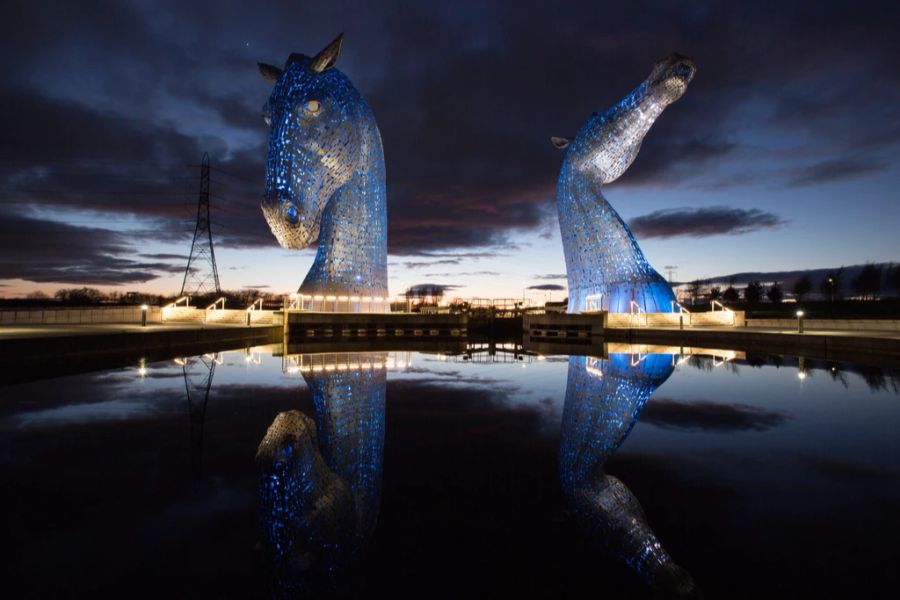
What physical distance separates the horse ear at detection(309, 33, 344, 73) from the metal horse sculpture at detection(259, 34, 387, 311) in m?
0.03

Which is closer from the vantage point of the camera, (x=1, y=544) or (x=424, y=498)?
(x=1, y=544)

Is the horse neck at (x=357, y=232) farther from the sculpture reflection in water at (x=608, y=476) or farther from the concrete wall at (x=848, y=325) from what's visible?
the concrete wall at (x=848, y=325)

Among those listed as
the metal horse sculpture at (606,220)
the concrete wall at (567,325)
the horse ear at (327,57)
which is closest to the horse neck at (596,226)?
the metal horse sculpture at (606,220)

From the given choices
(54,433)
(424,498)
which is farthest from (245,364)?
(424,498)

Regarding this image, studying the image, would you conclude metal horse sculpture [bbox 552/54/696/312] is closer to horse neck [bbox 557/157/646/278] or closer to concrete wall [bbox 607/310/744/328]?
horse neck [bbox 557/157/646/278]

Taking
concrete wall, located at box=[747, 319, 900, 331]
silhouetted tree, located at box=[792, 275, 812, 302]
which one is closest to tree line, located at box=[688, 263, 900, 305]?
silhouetted tree, located at box=[792, 275, 812, 302]

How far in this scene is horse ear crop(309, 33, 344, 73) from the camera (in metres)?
19.4

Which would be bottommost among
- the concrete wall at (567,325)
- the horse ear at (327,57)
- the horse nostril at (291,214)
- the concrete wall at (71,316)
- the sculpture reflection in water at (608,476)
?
the sculpture reflection in water at (608,476)

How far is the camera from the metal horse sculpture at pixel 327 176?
19.3 m

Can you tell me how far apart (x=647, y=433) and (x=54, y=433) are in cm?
662

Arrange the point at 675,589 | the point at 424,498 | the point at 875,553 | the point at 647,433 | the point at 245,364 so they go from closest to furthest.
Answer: the point at 675,589, the point at 875,553, the point at 424,498, the point at 647,433, the point at 245,364

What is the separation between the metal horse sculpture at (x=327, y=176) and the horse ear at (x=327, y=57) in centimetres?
3

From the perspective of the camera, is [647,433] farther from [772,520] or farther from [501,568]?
[501,568]

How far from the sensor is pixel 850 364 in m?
14.8
